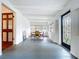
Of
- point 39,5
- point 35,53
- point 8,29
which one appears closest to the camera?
point 35,53

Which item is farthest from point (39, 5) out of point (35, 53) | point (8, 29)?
point (8, 29)

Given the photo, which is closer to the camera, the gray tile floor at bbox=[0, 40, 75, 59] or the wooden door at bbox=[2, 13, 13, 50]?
the gray tile floor at bbox=[0, 40, 75, 59]

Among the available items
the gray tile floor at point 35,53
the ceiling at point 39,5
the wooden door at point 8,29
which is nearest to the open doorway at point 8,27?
the wooden door at point 8,29

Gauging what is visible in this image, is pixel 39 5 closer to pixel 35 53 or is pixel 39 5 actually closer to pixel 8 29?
pixel 35 53

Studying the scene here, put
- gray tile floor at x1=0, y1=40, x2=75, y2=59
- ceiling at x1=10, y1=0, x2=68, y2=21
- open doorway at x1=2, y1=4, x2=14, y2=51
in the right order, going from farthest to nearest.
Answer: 1. open doorway at x1=2, y1=4, x2=14, y2=51
2. ceiling at x1=10, y1=0, x2=68, y2=21
3. gray tile floor at x1=0, y1=40, x2=75, y2=59

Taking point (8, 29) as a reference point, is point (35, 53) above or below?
below

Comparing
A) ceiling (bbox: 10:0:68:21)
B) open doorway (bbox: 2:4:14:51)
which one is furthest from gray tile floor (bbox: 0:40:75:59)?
open doorway (bbox: 2:4:14:51)

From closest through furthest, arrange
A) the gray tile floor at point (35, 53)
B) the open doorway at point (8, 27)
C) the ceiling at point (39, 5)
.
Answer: the gray tile floor at point (35, 53)
the ceiling at point (39, 5)
the open doorway at point (8, 27)

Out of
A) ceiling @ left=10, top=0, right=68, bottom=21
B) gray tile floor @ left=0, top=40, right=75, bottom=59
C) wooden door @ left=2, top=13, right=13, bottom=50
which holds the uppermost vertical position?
ceiling @ left=10, top=0, right=68, bottom=21

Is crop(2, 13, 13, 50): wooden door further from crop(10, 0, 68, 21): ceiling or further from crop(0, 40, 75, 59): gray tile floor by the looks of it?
crop(0, 40, 75, 59): gray tile floor

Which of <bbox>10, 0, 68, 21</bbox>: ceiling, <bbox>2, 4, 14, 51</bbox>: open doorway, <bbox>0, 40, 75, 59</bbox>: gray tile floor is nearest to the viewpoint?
<bbox>0, 40, 75, 59</bbox>: gray tile floor

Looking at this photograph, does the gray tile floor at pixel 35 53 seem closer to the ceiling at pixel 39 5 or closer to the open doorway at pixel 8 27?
the ceiling at pixel 39 5

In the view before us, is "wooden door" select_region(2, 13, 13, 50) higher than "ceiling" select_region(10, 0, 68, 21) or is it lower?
lower

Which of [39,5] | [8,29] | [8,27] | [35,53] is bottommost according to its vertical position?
[35,53]
